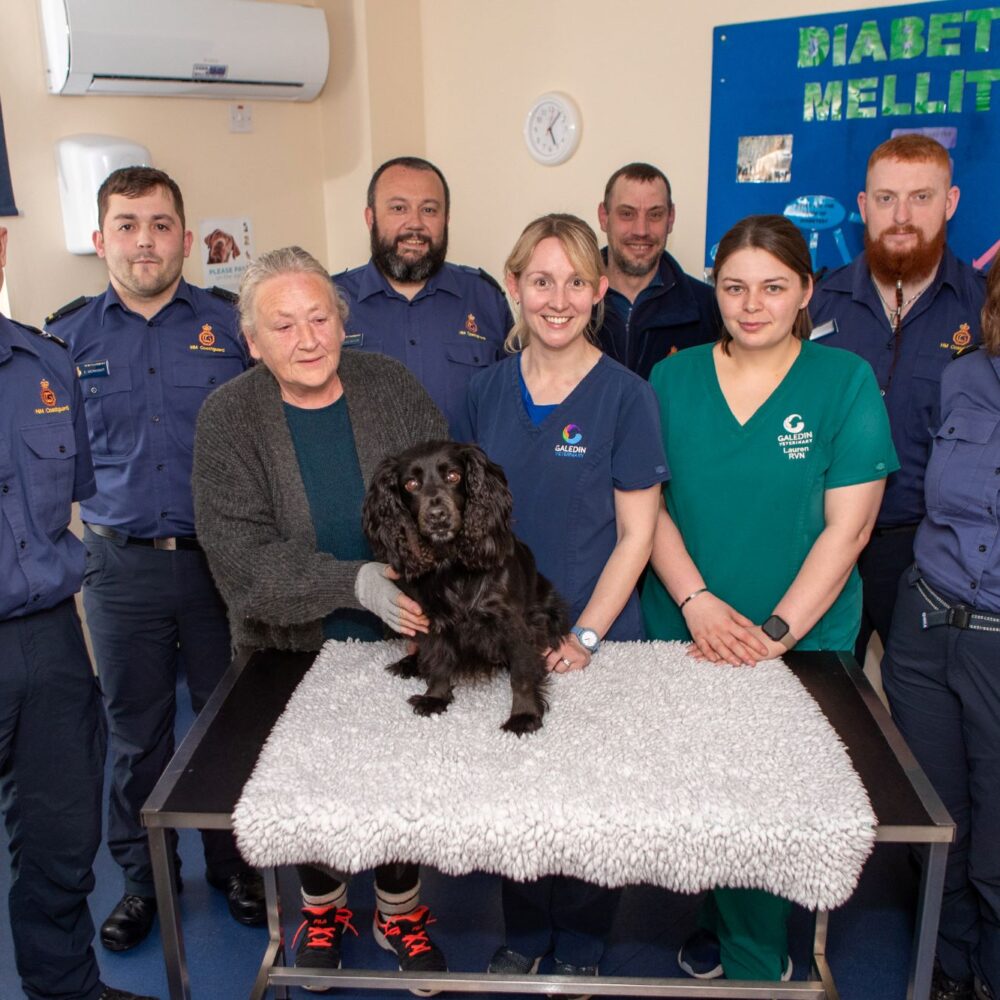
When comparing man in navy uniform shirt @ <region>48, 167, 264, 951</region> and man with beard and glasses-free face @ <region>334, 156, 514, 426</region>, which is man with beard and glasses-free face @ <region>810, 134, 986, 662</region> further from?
man in navy uniform shirt @ <region>48, 167, 264, 951</region>

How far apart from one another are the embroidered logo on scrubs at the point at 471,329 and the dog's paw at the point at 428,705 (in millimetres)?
1614

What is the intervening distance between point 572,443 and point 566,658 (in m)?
0.46

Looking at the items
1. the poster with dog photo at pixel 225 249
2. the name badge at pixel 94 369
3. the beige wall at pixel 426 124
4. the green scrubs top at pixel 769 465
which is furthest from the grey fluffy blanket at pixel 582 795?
the poster with dog photo at pixel 225 249

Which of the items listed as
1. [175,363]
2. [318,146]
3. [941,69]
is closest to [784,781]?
[175,363]

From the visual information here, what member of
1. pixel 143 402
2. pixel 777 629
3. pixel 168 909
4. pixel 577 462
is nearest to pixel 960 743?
pixel 777 629

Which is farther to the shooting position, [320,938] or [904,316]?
[904,316]

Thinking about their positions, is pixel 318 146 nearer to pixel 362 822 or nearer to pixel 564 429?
pixel 564 429

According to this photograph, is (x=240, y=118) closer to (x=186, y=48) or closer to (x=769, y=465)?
(x=186, y=48)

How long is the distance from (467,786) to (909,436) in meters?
1.79

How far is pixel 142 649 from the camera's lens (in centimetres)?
272

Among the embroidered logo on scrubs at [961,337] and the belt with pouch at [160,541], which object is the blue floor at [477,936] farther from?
the embroidered logo on scrubs at [961,337]

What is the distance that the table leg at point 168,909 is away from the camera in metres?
1.72

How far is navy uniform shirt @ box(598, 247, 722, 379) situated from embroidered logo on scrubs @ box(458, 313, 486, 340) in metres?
0.44

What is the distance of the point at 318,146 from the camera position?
479 cm
